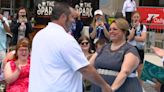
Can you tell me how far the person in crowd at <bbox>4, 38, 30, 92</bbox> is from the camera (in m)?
6.32

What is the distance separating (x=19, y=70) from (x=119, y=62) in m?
1.46

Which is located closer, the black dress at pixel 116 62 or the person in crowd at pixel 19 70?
the black dress at pixel 116 62

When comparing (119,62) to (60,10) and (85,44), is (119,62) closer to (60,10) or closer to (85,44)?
(60,10)

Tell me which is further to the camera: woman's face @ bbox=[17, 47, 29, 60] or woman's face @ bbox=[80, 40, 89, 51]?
woman's face @ bbox=[80, 40, 89, 51]

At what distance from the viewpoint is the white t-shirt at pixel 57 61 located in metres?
4.52

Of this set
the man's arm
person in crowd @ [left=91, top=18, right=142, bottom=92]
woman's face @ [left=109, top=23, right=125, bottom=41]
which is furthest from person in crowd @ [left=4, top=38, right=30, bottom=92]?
the man's arm

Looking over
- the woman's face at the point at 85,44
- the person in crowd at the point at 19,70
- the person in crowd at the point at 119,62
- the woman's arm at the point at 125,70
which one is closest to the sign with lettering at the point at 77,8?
the woman's face at the point at 85,44

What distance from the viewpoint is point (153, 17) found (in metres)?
19.0

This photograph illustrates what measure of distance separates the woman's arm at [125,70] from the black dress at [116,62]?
7 cm

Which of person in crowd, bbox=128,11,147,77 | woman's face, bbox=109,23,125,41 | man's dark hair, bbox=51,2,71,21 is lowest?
person in crowd, bbox=128,11,147,77

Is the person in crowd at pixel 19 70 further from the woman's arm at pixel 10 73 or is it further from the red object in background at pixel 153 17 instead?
the red object in background at pixel 153 17

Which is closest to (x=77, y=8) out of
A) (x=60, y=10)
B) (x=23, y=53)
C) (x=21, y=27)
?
(x=21, y=27)

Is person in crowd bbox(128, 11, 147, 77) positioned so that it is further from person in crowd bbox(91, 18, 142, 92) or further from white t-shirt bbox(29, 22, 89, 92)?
white t-shirt bbox(29, 22, 89, 92)

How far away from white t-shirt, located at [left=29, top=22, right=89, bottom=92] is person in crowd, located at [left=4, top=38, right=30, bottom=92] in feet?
5.35
